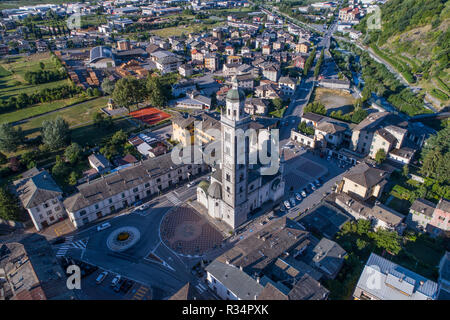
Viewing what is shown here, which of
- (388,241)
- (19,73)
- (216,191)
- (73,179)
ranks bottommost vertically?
(73,179)

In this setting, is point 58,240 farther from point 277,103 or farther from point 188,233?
point 277,103

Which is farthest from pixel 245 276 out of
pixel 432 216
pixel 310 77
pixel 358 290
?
pixel 310 77

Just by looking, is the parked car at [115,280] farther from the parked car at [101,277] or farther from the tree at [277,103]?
the tree at [277,103]

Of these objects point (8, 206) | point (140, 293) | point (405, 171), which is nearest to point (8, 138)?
point (8, 206)

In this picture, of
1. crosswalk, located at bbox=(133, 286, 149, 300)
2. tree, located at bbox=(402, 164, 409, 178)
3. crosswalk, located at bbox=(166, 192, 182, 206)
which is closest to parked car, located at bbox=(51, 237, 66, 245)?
crosswalk, located at bbox=(133, 286, 149, 300)

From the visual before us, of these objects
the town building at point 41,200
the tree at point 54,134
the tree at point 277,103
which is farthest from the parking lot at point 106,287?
the tree at point 277,103

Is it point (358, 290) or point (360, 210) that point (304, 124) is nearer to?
point (360, 210)
